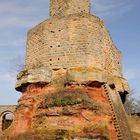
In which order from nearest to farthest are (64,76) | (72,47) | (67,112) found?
(67,112) < (64,76) < (72,47)

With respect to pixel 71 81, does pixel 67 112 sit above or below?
below

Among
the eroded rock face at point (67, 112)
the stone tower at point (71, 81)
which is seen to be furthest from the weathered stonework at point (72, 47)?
the eroded rock face at point (67, 112)

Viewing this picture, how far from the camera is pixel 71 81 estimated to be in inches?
452

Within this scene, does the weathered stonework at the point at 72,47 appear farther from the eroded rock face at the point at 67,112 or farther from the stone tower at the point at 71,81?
the eroded rock face at the point at 67,112

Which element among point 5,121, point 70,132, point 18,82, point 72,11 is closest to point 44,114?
point 70,132

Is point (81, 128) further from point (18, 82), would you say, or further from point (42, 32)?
point (42, 32)

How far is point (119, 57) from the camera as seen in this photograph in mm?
14000

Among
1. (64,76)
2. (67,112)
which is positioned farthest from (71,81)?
(67,112)

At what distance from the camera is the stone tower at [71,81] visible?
10758 mm

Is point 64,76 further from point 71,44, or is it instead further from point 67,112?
point 67,112

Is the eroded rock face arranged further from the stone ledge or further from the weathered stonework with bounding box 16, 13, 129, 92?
the weathered stonework with bounding box 16, 13, 129, 92

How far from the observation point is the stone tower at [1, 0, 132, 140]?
1076cm

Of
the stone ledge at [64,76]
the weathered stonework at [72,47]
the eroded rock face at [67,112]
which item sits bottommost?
the eroded rock face at [67,112]

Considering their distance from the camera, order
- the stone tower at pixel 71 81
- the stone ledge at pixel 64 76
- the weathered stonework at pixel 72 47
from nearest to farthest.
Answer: the stone tower at pixel 71 81 < the stone ledge at pixel 64 76 < the weathered stonework at pixel 72 47
